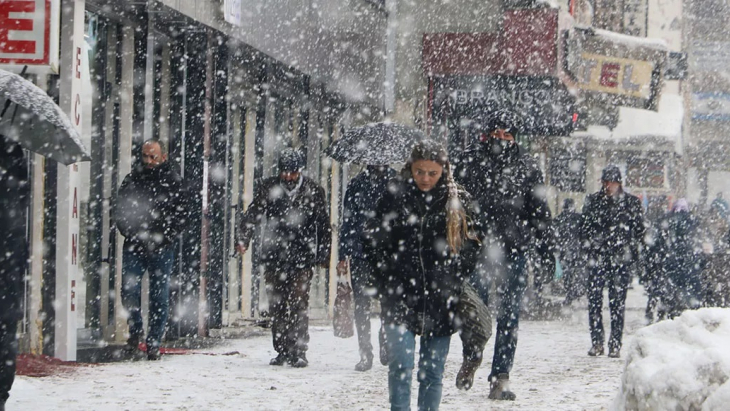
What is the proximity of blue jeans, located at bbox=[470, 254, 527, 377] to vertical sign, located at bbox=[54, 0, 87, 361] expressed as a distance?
3495 mm

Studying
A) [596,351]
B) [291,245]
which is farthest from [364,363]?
[596,351]

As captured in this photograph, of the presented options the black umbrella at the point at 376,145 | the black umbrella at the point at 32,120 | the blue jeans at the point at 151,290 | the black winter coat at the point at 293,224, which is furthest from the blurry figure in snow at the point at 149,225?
the black umbrella at the point at 32,120

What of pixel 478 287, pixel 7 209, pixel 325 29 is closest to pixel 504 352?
pixel 478 287

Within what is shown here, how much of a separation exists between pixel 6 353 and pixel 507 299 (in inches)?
132

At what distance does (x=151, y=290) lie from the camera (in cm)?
1077

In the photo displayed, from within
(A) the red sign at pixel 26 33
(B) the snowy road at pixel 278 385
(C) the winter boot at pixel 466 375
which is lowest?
(B) the snowy road at pixel 278 385

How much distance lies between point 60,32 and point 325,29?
7578 mm

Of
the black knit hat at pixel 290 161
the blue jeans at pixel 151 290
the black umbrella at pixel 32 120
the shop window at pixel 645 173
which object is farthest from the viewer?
the shop window at pixel 645 173

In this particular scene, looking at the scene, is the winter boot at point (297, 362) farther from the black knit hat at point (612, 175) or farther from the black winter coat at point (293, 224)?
the black knit hat at point (612, 175)

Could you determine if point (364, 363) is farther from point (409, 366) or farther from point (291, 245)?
point (409, 366)

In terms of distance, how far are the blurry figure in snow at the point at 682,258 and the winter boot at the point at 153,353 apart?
8707 mm

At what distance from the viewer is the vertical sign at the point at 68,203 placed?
1003 cm

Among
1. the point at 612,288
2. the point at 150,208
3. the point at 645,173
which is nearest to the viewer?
the point at 150,208

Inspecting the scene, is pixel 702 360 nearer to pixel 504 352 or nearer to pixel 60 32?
pixel 504 352
